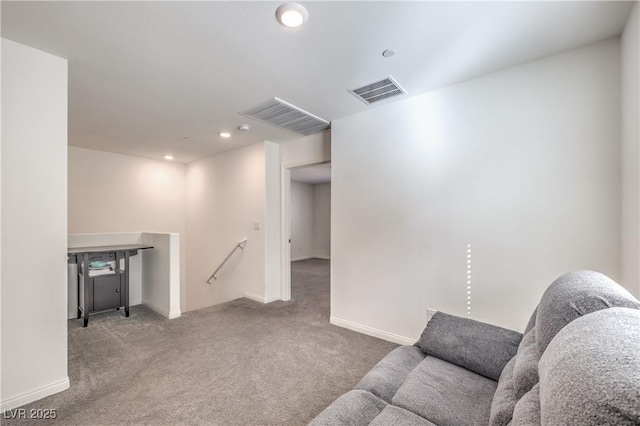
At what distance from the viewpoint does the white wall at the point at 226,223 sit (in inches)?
164

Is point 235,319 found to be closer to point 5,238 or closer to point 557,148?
point 5,238

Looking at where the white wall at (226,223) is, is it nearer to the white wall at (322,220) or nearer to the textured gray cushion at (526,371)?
the textured gray cushion at (526,371)

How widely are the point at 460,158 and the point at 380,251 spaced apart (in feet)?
3.81

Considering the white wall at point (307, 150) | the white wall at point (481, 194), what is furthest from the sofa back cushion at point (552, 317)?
the white wall at point (307, 150)

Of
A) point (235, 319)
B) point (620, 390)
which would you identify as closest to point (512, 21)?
point (620, 390)

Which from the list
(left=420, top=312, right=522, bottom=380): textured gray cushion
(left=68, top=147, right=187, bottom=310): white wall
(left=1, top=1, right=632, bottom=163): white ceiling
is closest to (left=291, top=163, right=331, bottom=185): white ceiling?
(left=68, top=147, right=187, bottom=310): white wall

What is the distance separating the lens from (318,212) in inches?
353

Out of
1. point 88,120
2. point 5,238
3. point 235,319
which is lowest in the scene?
point 235,319

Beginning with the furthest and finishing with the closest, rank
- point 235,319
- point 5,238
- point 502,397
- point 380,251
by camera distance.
→ 1. point 235,319
2. point 380,251
3. point 5,238
4. point 502,397

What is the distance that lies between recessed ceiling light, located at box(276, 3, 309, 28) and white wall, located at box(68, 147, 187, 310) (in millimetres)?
4069

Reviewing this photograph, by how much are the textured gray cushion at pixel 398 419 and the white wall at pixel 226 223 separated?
3.05 m

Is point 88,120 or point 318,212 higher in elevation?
point 88,120

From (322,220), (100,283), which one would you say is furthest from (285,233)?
(322,220)

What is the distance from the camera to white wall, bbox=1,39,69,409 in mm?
1801
